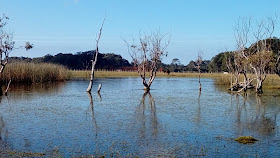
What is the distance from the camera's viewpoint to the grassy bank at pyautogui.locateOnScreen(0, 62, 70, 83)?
2709 cm

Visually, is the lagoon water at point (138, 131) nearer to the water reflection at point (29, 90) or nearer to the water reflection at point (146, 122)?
the water reflection at point (146, 122)

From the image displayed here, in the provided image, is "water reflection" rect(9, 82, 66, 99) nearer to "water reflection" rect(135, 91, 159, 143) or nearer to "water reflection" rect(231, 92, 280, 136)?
"water reflection" rect(135, 91, 159, 143)

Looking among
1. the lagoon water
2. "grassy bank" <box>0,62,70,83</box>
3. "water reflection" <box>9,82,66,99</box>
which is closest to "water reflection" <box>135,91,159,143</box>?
the lagoon water

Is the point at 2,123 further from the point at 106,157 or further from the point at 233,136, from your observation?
the point at 233,136

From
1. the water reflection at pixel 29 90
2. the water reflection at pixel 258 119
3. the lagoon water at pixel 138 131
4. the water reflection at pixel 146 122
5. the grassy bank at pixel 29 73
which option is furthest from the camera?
the grassy bank at pixel 29 73

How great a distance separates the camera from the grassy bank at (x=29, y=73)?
88.9ft

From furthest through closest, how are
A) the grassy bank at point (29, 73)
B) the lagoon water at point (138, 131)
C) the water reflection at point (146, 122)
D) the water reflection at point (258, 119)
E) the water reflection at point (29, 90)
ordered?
the grassy bank at point (29, 73)
the water reflection at point (29, 90)
the water reflection at point (258, 119)
the water reflection at point (146, 122)
the lagoon water at point (138, 131)

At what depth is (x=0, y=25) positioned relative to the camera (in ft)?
67.4

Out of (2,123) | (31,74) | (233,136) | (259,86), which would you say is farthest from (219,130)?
(31,74)

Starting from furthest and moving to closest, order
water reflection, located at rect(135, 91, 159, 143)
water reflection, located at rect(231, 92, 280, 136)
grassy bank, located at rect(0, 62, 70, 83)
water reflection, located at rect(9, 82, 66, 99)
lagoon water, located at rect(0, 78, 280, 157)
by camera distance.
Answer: grassy bank, located at rect(0, 62, 70, 83), water reflection, located at rect(9, 82, 66, 99), water reflection, located at rect(231, 92, 280, 136), water reflection, located at rect(135, 91, 159, 143), lagoon water, located at rect(0, 78, 280, 157)

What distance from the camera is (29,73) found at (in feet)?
96.3

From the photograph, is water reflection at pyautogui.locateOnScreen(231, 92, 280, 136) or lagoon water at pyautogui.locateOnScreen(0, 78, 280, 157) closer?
lagoon water at pyautogui.locateOnScreen(0, 78, 280, 157)

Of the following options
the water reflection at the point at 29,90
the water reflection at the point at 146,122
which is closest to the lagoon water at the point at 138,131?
the water reflection at the point at 146,122

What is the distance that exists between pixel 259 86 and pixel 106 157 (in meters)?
18.0
